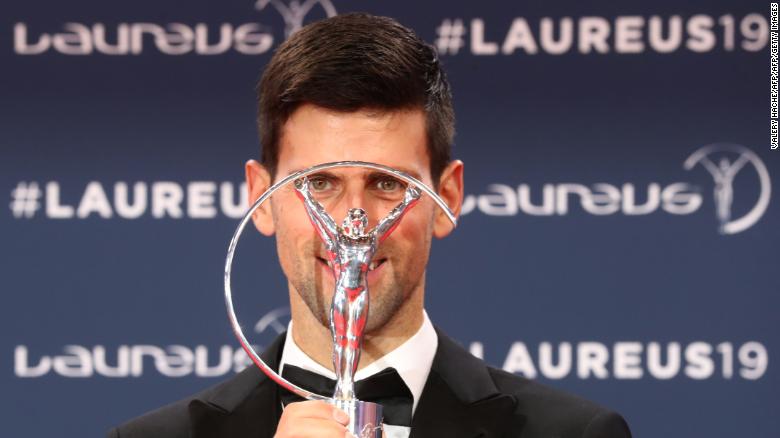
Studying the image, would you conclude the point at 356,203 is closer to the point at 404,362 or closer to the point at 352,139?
the point at 352,139

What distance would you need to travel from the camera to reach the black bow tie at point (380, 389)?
1808mm

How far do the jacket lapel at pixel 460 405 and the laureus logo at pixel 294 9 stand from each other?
143 cm

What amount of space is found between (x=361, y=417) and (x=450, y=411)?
45 cm

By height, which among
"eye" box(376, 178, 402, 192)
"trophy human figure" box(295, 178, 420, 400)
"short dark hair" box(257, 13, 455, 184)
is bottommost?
"trophy human figure" box(295, 178, 420, 400)

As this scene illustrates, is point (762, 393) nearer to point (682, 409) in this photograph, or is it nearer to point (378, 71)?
point (682, 409)

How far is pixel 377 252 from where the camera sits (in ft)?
5.61

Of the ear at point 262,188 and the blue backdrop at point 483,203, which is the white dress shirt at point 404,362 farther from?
the blue backdrop at point 483,203

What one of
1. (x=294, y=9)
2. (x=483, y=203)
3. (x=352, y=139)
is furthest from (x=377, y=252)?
(x=294, y=9)

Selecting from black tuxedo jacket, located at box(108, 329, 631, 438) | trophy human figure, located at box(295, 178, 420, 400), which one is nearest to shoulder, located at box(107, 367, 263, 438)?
black tuxedo jacket, located at box(108, 329, 631, 438)

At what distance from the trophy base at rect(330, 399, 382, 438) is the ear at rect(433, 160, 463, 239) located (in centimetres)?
51

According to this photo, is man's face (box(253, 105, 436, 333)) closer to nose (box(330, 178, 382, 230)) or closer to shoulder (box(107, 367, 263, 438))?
nose (box(330, 178, 382, 230))

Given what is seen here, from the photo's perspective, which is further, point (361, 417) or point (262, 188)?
point (262, 188)

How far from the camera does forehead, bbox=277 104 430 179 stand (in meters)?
1.72

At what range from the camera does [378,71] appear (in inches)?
69.8
